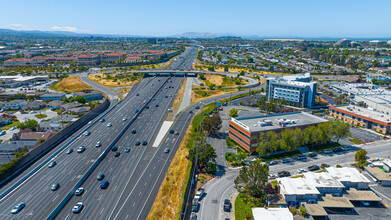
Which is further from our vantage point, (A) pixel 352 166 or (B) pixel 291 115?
(B) pixel 291 115

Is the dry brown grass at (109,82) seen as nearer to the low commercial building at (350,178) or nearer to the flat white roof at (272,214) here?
the flat white roof at (272,214)

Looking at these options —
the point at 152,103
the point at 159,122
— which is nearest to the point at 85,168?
the point at 159,122

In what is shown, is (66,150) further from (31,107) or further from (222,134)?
(31,107)

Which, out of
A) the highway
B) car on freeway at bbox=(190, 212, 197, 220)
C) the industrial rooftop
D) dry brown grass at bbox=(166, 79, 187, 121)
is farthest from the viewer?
dry brown grass at bbox=(166, 79, 187, 121)

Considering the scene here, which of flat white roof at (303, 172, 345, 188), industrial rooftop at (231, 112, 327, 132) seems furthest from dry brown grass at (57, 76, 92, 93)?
flat white roof at (303, 172, 345, 188)

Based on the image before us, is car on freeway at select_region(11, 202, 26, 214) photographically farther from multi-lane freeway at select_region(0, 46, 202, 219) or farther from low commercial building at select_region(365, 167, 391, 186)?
low commercial building at select_region(365, 167, 391, 186)
